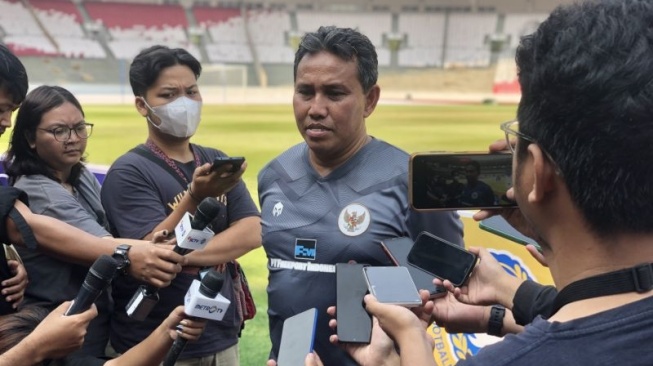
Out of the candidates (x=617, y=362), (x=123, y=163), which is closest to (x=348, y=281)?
(x=617, y=362)

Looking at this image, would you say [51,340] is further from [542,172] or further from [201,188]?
[542,172]

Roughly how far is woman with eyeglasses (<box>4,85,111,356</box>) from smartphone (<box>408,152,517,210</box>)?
1.48 m

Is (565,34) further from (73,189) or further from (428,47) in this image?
(428,47)

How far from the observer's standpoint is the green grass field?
13.2 metres

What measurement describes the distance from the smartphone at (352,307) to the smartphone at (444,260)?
0.55ft

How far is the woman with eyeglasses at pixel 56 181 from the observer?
Result: 2268mm

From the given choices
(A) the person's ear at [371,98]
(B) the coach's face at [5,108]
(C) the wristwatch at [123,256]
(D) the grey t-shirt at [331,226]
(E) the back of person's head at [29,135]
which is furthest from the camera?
(E) the back of person's head at [29,135]

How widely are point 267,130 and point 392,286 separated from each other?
622 inches

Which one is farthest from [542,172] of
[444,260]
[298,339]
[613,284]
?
[298,339]

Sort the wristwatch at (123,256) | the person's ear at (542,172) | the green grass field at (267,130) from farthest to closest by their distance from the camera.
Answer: the green grass field at (267,130)
the wristwatch at (123,256)
the person's ear at (542,172)

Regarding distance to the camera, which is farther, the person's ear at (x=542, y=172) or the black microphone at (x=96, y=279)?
the black microphone at (x=96, y=279)

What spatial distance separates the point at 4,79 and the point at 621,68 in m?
2.09

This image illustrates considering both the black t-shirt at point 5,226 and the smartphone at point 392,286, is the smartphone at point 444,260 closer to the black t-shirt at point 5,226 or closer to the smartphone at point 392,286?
the smartphone at point 392,286

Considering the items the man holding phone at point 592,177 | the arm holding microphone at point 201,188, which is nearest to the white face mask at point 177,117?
the arm holding microphone at point 201,188
